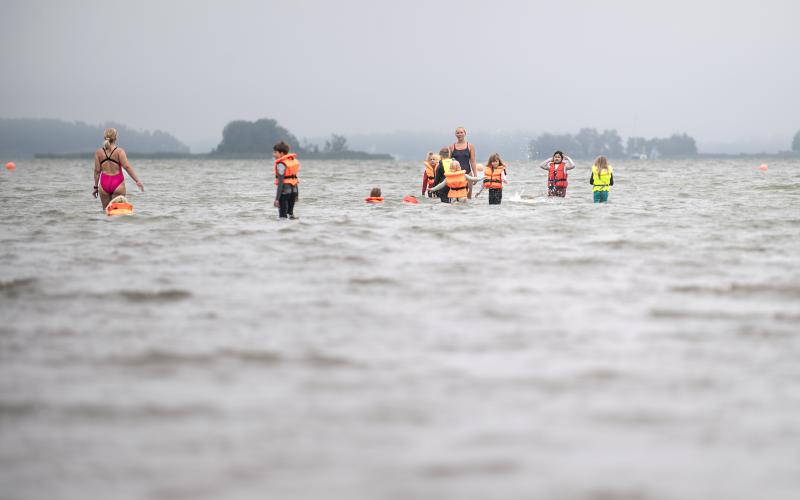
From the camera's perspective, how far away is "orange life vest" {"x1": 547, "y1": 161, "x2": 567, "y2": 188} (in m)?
28.2

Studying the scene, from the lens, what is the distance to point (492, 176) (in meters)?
25.5

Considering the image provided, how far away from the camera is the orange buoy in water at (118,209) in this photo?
20750 millimetres

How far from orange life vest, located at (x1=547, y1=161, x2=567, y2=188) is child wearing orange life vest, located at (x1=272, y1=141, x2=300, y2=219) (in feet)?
33.8

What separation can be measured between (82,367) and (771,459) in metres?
4.32

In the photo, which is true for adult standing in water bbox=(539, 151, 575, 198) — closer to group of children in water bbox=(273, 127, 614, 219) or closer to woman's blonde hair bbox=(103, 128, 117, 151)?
group of children in water bbox=(273, 127, 614, 219)

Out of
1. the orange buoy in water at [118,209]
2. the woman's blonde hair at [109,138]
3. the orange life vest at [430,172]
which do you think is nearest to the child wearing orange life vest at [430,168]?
the orange life vest at [430,172]

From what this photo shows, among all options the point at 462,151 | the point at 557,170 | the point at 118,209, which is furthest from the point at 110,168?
the point at 557,170

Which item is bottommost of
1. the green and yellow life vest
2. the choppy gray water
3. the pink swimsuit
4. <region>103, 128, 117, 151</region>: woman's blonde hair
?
the choppy gray water

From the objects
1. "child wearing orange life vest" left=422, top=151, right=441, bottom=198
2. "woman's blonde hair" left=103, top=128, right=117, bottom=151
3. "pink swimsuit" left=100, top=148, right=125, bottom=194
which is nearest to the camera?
"woman's blonde hair" left=103, top=128, right=117, bottom=151

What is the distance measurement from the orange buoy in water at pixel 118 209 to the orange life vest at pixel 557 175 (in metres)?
12.0

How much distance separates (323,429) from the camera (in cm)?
525

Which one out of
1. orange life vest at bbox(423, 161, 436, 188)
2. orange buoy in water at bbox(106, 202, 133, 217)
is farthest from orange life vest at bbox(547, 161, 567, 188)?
orange buoy in water at bbox(106, 202, 133, 217)

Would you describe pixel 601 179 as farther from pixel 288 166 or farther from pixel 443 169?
pixel 288 166

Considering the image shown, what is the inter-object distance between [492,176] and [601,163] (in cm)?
273
